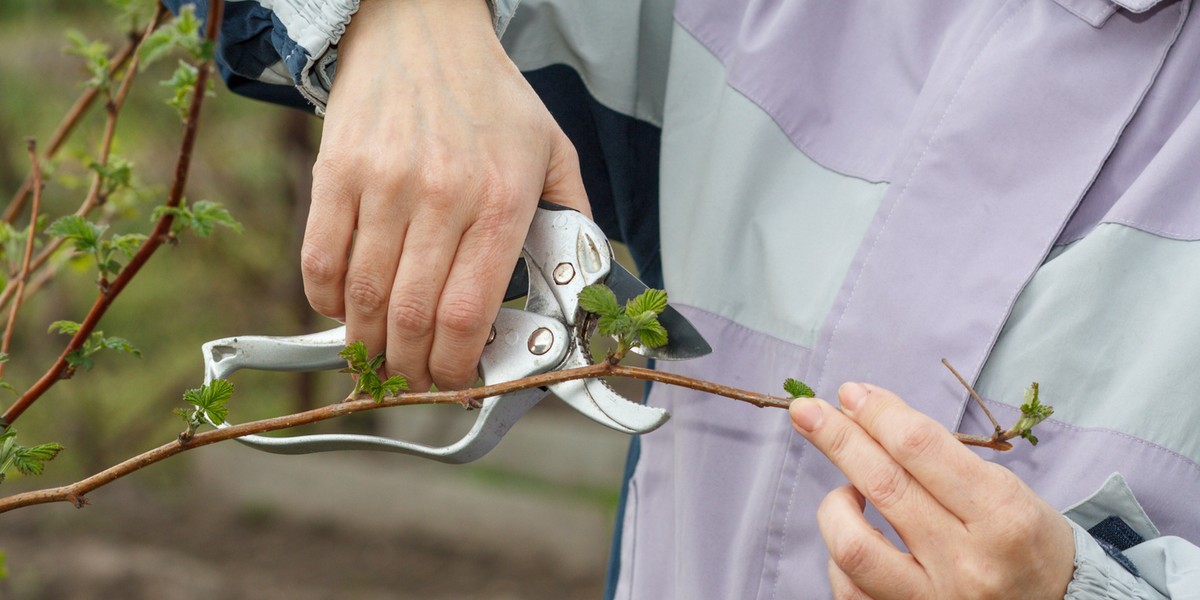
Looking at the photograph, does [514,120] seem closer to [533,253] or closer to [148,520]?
[533,253]

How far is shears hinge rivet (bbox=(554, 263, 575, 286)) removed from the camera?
1.03 metres

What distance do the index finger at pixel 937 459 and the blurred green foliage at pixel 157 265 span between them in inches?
141

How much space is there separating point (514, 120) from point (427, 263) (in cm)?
15

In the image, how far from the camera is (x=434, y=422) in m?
4.82

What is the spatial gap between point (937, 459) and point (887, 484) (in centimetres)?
5

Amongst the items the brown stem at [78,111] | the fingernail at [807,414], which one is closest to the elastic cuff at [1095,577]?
the fingernail at [807,414]

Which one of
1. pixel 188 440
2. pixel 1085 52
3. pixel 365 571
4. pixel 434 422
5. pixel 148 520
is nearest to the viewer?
pixel 188 440

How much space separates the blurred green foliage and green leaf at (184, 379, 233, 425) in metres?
3.39

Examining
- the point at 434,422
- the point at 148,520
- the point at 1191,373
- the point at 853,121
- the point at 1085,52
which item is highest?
the point at 1085,52

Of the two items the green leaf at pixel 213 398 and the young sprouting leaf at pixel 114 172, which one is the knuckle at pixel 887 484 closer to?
the green leaf at pixel 213 398

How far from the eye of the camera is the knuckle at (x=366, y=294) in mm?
Result: 919

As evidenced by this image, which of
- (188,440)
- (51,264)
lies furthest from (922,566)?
(51,264)

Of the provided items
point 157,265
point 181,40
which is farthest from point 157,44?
point 157,265

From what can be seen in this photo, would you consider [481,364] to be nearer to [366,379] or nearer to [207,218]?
[366,379]
